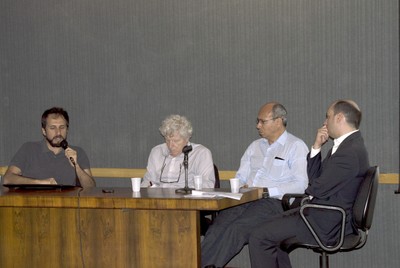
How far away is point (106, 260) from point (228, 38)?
2.35 meters

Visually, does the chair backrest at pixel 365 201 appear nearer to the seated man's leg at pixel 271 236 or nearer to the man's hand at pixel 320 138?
the seated man's leg at pixel 271 236

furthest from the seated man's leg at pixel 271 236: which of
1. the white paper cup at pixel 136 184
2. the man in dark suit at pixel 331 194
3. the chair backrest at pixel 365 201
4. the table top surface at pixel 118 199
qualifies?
the white paper cup at pixel 136 184

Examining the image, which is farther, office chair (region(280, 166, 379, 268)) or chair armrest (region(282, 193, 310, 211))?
chair armrest (region(282, 193, 310, 211))

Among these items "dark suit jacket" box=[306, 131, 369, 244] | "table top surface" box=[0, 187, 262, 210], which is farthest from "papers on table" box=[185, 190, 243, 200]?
"dark suit jacket" box=[306, 131, 369, 244]

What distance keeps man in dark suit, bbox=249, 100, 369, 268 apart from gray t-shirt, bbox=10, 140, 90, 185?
1.70 metres

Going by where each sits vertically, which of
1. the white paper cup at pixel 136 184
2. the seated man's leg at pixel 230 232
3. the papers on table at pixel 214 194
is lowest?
the seated man's leg at pixel 230 232

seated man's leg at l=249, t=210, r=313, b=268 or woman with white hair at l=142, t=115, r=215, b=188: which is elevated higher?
woman with white hair at l=142, t=115, r=215, b=188

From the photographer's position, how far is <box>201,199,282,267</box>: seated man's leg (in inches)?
177

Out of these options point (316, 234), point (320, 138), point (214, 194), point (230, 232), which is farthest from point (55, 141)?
point (316, 234)

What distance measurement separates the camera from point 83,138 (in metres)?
6.26

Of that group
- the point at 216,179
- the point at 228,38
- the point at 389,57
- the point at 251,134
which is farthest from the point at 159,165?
the point at 389,57

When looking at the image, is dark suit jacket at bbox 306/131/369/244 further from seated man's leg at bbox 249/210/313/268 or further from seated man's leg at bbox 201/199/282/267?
seated man's leg at bbox 201/199/282/267

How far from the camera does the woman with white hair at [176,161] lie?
5.00 m

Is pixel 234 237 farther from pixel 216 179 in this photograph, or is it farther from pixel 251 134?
pixel 251 134
